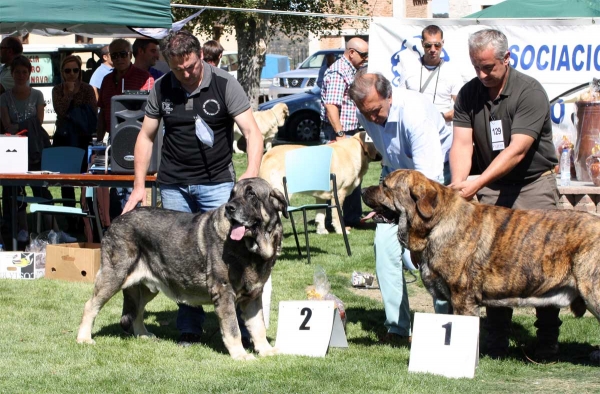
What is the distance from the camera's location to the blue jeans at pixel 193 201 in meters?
6.01

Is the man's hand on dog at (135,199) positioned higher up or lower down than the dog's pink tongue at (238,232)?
higher up

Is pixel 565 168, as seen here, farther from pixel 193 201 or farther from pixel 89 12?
pixel 89 12

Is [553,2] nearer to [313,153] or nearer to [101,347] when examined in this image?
[313,153]

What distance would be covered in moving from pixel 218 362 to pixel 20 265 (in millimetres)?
3904

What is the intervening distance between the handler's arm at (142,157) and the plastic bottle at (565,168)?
447 centimetres

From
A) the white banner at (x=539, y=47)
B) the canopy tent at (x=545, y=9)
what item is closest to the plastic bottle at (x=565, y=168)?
the white banner at (x=539, y=47)

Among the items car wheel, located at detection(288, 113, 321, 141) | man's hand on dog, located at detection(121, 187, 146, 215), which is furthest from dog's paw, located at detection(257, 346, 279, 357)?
car wheel, located at detection(288, 113, 321, 141)

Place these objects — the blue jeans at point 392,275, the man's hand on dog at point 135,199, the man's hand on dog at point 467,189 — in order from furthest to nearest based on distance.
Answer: the man's hand on dog at point 135,199, the blue jeans at point 392,275, the man's hand on dog at point 467,189

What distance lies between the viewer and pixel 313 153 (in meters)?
9.57

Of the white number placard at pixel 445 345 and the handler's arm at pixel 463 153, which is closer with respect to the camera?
the white number placard at pixel 445 345

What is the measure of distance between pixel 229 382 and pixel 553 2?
12279 millimetres

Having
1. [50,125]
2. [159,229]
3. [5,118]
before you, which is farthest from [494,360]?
[50,125]

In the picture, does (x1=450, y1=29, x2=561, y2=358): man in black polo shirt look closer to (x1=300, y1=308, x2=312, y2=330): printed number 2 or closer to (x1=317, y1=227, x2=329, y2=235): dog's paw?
(x1=300, y1=308, x2=312, y2=330): printed number 2

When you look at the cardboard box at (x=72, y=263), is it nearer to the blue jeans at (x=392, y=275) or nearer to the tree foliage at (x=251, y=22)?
the blue jeans at (x=392, y=275)
